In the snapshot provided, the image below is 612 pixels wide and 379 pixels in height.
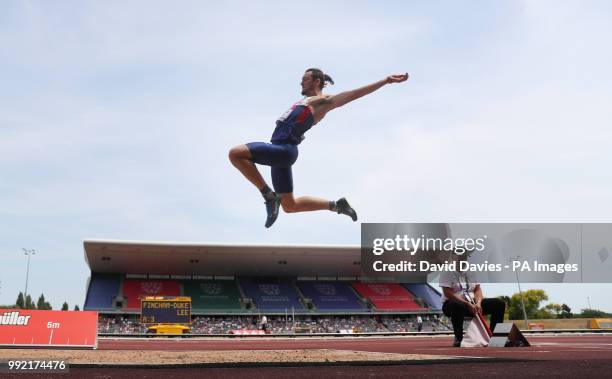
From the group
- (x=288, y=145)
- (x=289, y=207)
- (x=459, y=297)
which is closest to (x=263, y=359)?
(x=289, y=207)

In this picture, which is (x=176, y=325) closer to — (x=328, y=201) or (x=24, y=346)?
(x=24, y=346)

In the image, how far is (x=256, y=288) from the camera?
52.0m

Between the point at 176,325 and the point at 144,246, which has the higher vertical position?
the point at 144,246

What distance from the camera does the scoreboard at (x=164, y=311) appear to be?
3403 cm

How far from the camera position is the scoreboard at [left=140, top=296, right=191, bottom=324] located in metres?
34.0

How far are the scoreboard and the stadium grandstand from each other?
23.7 ft

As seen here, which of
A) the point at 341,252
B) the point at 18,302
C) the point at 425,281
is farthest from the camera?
the point at 18,302

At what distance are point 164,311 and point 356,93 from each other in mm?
29465

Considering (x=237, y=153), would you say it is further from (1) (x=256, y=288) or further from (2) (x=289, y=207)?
(1) (x=256, y=288)

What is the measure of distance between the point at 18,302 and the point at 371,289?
66865 millimetres

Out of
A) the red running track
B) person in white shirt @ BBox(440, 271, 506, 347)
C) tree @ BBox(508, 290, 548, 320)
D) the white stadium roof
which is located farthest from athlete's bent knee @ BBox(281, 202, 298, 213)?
tree @ BBox(508, 290, 548, 320)

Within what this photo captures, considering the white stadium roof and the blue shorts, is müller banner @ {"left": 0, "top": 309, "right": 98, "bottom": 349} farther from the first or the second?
the white stadium roof

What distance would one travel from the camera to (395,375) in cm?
475

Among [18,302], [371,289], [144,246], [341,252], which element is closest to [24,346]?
[144,246]
